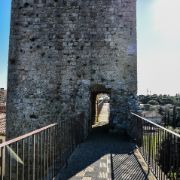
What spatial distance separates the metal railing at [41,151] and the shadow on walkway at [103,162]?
0.25 meters

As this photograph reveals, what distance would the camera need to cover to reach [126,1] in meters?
11.8

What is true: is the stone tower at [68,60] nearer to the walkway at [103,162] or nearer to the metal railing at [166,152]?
the walkway at [103,162]

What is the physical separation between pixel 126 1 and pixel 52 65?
12.2 ft

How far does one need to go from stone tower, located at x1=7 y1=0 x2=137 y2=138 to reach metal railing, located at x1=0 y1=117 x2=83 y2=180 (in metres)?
4.33

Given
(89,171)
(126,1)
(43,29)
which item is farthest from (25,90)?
(89,171)

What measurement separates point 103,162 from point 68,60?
606 cm

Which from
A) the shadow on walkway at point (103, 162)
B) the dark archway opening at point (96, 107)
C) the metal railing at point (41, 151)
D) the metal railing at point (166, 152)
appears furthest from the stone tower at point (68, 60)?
the metal railing at point (166, 152)

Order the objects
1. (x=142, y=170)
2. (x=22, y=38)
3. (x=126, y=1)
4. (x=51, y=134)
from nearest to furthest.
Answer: (x=51, y=134), (x=142, y=170), (x=126, y=1), (x=22, y=38)

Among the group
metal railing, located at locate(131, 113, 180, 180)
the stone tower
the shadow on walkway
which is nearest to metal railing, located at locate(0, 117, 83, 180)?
the shadow on walkway

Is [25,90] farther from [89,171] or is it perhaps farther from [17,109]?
[89,171]

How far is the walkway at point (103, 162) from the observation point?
18.5ft

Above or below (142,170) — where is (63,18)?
above

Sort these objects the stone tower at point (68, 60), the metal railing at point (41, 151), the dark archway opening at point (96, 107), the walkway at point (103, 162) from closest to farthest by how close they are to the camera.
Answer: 1. the metal railing at point (41, 151)
2. the walkway at point (103, 162)
3. the stone tower at point (68, 60)
4. the dark archway opening at point (96, 107)

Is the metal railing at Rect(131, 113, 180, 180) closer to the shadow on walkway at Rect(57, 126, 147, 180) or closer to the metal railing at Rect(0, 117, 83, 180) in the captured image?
the shadow on walkway at Rect(57, 126, 147, 180)
